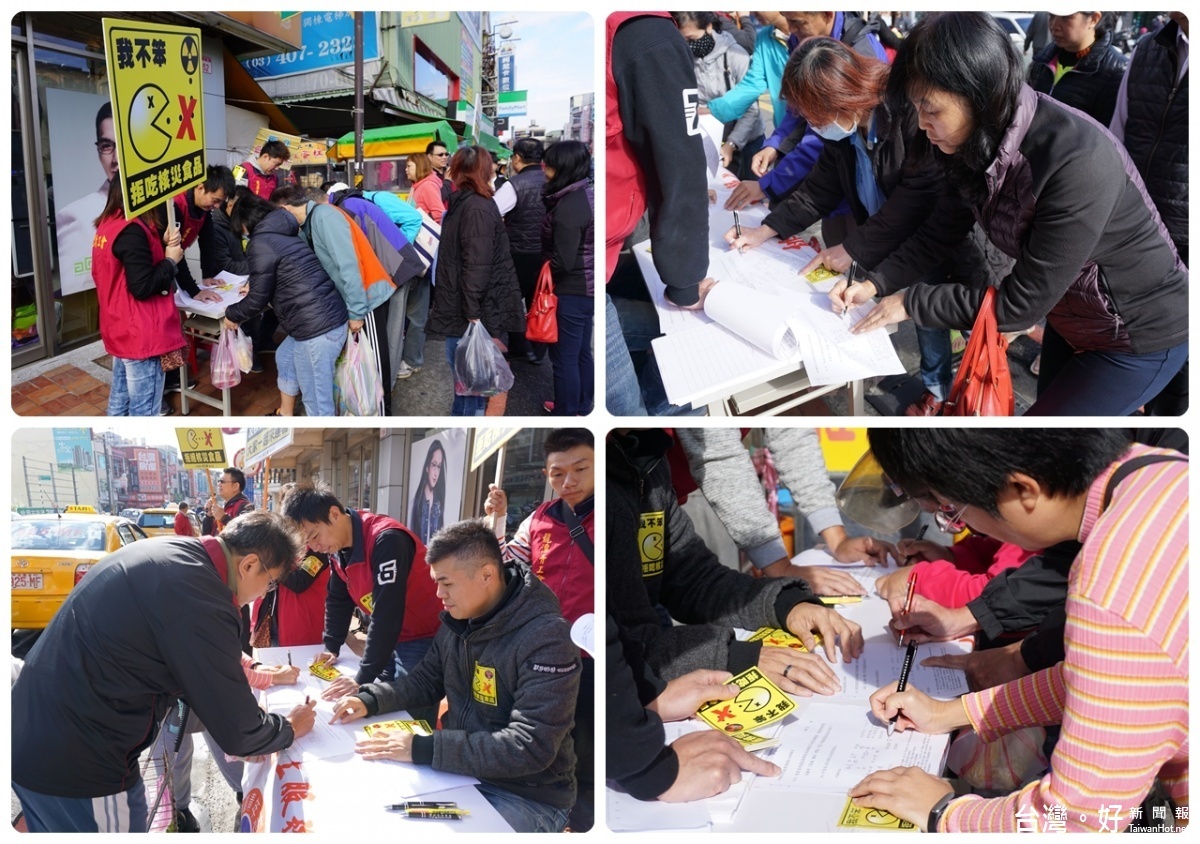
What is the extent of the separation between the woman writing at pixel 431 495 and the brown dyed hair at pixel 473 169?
93cm

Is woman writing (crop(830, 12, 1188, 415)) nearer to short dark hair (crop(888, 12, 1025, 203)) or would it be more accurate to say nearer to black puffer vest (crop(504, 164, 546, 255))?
short dark hair (crop(888, 12, 1025, 203))

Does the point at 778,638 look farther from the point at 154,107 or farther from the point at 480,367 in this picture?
the point at 154,107

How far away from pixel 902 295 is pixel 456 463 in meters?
1.15

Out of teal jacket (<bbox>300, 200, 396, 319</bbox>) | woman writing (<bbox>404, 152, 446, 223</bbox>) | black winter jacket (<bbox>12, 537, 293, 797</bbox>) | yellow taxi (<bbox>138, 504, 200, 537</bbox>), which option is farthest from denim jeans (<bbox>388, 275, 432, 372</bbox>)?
black winter jacket (<bbox>12, 537, 293, 797</bbox>)

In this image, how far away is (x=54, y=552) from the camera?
1.92 m

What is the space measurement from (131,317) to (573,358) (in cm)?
129

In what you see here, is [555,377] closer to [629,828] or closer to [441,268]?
[441,268]

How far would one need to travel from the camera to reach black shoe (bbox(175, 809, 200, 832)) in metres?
1.94

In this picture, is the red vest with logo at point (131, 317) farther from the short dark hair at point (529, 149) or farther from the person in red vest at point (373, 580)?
the short dark hair at point (529, 149)

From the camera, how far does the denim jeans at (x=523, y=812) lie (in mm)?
1851

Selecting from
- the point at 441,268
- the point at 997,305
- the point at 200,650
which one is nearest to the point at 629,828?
the point at 200,650

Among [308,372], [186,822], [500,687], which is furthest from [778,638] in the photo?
[308,372]

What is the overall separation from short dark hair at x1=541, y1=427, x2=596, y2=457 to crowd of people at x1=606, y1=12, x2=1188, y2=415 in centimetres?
18

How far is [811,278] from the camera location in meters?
2.21
